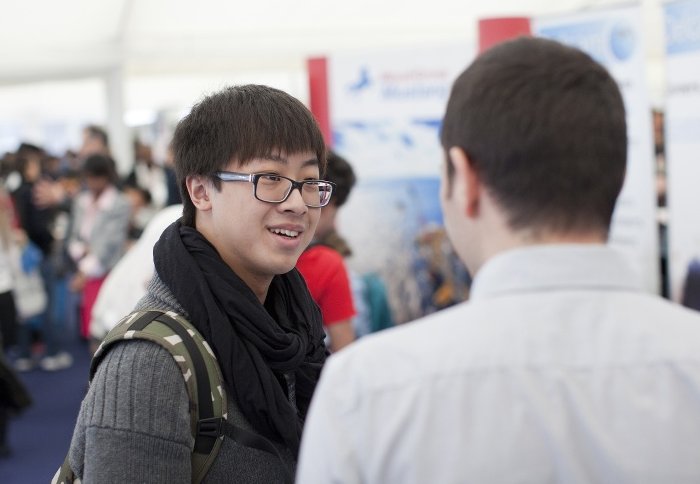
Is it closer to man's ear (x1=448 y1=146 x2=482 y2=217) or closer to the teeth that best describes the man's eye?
the teeth

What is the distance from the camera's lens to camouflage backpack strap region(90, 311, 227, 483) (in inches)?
53.7

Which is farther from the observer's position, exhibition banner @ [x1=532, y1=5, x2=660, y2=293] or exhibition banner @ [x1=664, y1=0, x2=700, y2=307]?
exhibition banner @ [x1=532, y1=5, x2=660, y2=293]

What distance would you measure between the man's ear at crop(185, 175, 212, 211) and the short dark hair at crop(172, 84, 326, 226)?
1 centimetres

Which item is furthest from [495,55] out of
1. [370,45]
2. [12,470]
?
[370,45]

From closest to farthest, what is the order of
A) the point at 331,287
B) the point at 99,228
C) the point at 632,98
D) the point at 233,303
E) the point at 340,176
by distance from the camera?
the point at 233,303
the point at 331,287
the point at 340,176
the point at 632,98
the point at 99,228

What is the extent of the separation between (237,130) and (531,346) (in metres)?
0.83

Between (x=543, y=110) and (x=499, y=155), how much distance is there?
0.21ft

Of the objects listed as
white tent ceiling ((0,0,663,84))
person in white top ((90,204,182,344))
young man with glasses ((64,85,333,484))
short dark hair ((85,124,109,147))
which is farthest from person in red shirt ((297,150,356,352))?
white tent ceiling ((0,0,663,84))

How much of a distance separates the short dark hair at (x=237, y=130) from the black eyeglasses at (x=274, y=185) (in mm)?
26

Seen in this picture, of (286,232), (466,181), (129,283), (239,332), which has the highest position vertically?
(466,181)

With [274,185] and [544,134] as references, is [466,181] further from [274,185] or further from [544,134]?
[274,185]

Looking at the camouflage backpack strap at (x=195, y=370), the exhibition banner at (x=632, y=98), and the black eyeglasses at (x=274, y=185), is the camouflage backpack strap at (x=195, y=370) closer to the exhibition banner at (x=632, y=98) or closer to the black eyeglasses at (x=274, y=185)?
the black eyeglasses at (x=274, y=185)

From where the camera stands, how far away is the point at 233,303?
148 centimetres

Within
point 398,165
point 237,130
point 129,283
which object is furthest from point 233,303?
point 398,165
